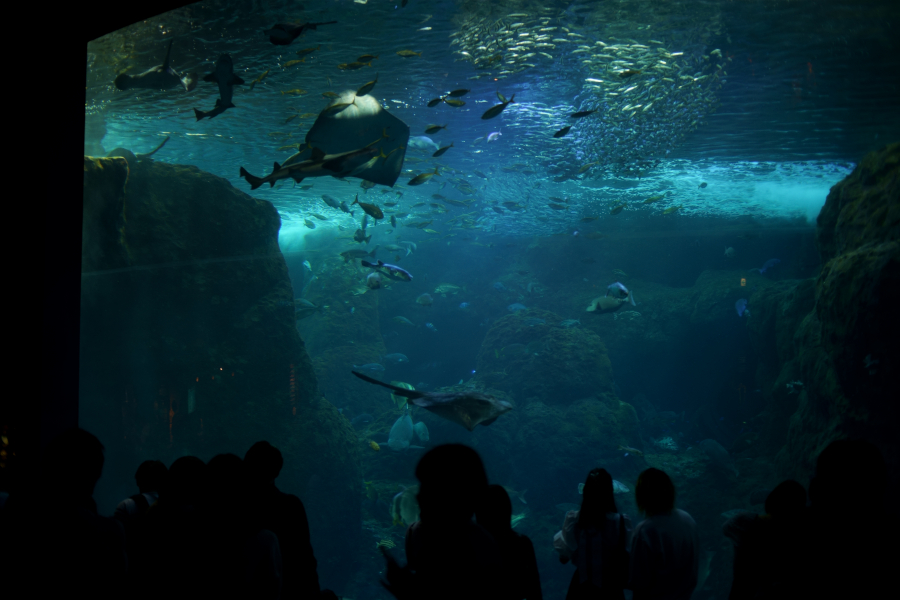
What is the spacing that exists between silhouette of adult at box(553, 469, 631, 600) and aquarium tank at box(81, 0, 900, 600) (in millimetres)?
238

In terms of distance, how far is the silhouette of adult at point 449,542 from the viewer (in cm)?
144

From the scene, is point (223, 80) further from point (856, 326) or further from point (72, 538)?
point (856, 326)

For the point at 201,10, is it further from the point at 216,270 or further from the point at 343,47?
the point at 216,270


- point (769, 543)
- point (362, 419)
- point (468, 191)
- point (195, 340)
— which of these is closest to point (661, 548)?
point (769, 543)

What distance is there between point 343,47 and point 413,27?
1768 mm

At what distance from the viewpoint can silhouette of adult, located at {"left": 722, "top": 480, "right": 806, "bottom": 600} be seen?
1.94 meters

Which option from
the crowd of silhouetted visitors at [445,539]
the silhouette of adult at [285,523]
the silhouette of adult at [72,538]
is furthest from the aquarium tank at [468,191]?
the silhouette of adult at [72,538]

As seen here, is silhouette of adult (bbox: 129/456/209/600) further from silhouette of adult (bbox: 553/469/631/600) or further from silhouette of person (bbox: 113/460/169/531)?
silhouette of adult (bbox: 553/469/631/600)

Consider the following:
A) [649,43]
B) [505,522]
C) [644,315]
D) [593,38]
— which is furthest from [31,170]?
[644,315]

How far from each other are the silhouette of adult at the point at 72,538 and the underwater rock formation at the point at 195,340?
668 cm

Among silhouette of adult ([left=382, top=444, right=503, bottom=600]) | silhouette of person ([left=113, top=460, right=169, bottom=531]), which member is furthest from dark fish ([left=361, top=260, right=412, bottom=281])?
silhouette of adult ([left=382, top=444, right=503, bottom=600])

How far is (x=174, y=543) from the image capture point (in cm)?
222

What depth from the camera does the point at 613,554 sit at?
2402 millimetres

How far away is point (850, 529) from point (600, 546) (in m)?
1.13
